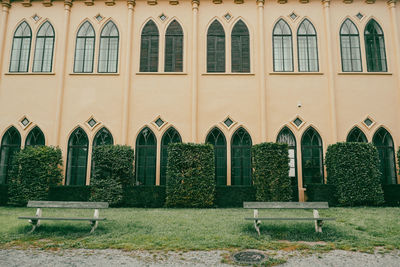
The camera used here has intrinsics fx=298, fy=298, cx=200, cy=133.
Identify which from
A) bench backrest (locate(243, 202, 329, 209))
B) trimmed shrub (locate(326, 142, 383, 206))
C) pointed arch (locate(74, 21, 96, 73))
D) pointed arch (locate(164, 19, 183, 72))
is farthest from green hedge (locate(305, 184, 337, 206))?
pointed arch (locate(74, 21, 96, 73))

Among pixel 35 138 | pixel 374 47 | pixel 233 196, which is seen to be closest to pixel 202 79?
pixel 233 196

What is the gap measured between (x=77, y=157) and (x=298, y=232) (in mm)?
10306

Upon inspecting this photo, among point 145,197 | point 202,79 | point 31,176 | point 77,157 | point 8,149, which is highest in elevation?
point 202,79

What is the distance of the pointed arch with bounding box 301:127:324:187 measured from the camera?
1301 cm

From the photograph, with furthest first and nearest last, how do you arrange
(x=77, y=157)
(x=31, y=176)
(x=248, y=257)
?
1. (x=77, y=157)
2. (x=31, y=176)
3. (x=248, y=257)

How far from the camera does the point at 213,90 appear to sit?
13719mm

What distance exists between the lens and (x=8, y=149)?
13594 mm

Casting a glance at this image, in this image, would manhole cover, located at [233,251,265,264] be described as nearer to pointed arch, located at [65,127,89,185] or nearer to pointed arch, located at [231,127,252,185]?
pointed arch, located at [231,127,252,185]

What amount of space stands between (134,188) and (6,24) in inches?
413

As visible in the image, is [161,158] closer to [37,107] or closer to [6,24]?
[37,107]

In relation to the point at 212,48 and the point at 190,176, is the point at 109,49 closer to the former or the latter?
the point at 212,48

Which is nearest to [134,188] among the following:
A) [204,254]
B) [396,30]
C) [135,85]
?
[135,85]

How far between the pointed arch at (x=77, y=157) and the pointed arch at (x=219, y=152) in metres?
5.62

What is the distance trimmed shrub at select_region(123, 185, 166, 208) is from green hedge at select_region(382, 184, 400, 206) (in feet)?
29.1
